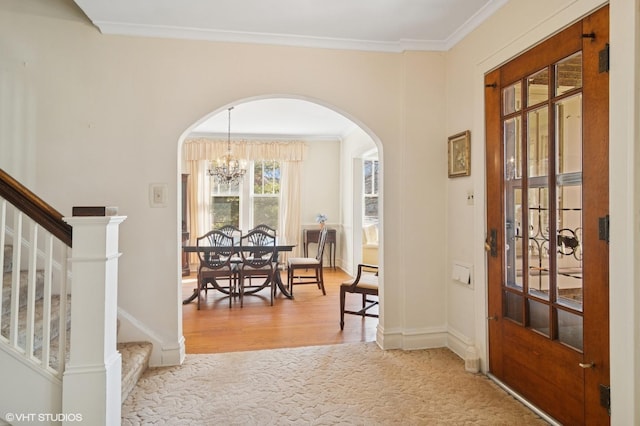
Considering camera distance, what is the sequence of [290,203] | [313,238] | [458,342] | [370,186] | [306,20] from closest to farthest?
[306,20] < [458,342] < [370,186] < [313,238] < [290,203]

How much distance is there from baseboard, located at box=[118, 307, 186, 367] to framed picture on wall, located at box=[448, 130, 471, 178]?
265cm

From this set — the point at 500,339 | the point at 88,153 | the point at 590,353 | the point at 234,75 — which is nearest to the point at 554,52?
the point at 590,353

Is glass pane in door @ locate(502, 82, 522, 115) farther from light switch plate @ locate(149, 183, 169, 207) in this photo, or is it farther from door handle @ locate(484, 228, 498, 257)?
light switch plate @ locate(149, 183, 169, 207)

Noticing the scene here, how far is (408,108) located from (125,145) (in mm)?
2311

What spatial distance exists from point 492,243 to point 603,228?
0.88 m

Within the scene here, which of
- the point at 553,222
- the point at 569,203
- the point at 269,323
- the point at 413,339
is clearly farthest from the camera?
the point at 269,323

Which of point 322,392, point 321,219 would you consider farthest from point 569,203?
point 321,219

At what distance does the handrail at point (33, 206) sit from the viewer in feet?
5.62

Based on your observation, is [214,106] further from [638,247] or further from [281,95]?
[638,247]

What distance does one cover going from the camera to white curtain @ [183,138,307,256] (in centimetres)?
706

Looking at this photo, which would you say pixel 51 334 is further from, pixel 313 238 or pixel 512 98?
pixel 313 238

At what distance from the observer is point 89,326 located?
1.77 metres

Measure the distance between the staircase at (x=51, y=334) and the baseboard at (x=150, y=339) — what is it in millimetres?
43

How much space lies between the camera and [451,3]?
2.50 metres
